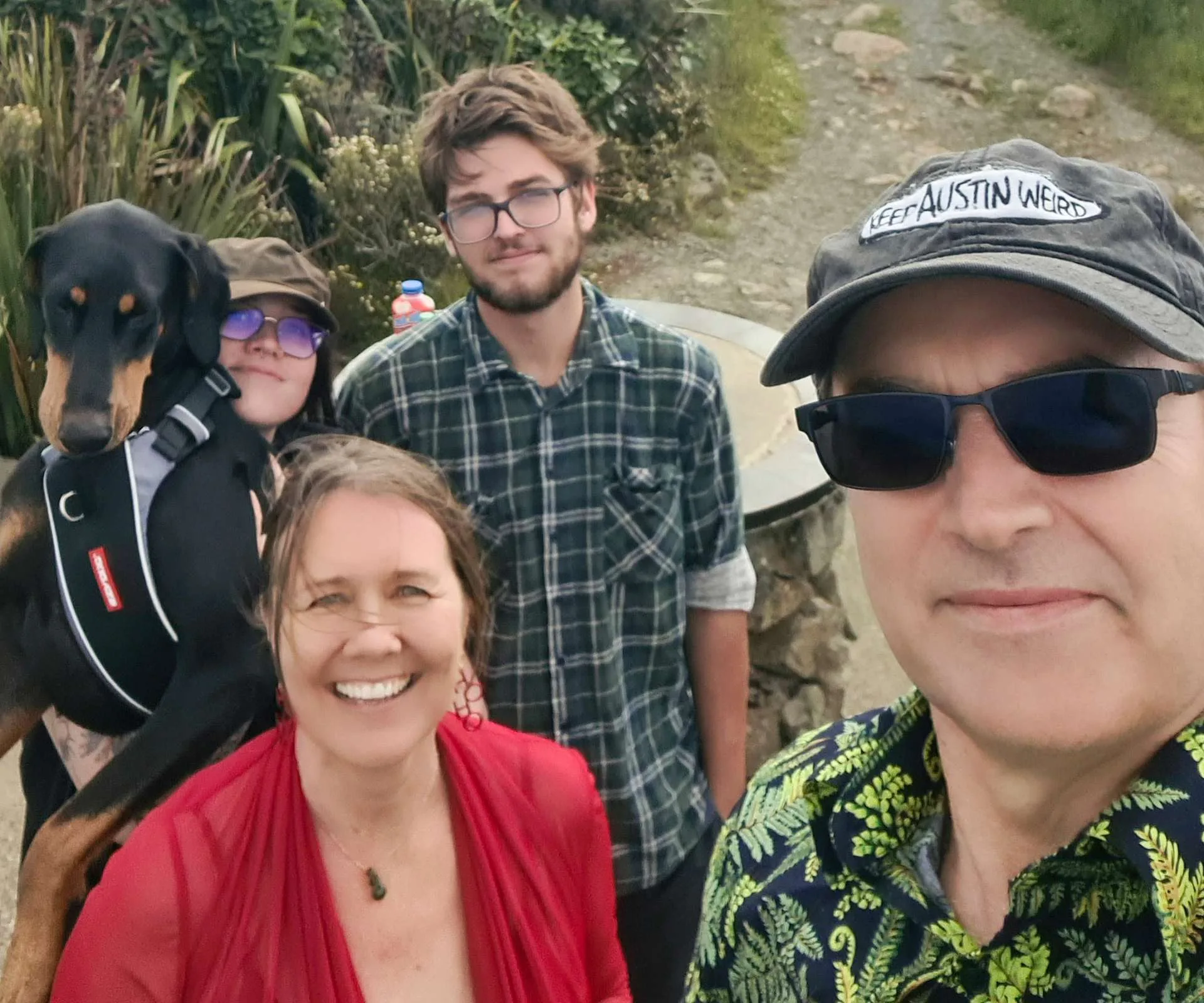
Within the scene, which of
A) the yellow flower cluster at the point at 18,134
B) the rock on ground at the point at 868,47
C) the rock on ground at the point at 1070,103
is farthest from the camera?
the rock on ground at the point at 868,47

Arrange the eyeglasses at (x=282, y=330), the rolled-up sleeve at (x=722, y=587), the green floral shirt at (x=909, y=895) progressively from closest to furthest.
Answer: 1. the green floral shirt at (x=909, y=895)
2. the eyeglasses at (x=282, y=330)
3. the rolled-up sleeve at (x=722, y=587)

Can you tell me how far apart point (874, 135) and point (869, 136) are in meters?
0.04

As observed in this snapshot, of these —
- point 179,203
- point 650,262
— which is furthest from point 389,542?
point 650,262

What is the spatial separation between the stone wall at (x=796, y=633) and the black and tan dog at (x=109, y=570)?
1.90 metres

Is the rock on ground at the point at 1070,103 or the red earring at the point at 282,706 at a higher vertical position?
the rock on ground at the point at 1070,103

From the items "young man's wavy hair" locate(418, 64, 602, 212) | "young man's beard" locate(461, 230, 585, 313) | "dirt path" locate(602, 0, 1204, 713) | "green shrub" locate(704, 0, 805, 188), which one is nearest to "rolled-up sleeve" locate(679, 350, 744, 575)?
"young man's beard" locate(461, 230, 585, 313)

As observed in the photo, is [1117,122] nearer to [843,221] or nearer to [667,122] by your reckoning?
[843,221]

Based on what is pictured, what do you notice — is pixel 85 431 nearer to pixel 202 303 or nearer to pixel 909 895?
pixel 202 303

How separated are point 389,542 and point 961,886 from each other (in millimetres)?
838

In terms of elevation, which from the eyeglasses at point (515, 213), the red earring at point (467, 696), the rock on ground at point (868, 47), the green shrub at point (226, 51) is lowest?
the red earring at point (467, 696)

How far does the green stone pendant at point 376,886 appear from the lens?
1.50 metres

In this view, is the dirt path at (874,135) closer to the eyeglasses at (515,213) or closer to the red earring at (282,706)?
the eyeglasses at (515,213)

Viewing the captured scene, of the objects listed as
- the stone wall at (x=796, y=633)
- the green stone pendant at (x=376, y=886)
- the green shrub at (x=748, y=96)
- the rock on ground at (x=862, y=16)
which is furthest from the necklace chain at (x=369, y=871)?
the rock on ground at (x=862, y=16)

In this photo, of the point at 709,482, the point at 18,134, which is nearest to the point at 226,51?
the point at 18,134
